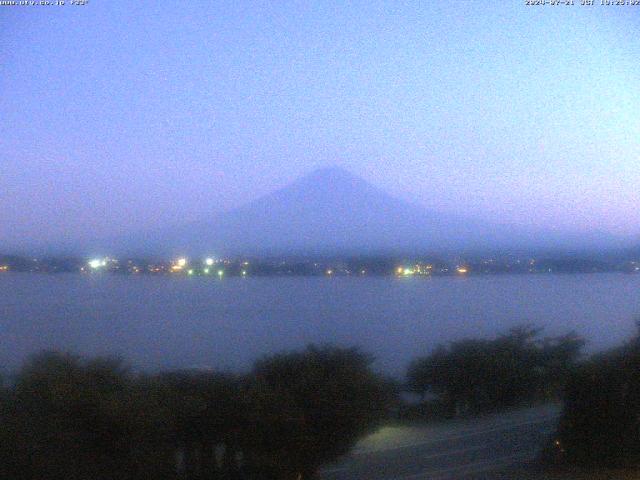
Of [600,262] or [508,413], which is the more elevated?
[600,262]

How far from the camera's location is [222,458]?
8.52 meters

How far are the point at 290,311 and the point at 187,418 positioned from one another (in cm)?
1402

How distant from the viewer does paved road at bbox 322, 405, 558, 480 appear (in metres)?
9.90

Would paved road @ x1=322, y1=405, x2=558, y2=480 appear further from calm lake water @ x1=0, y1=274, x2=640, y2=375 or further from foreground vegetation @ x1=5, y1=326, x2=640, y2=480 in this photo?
calm lake water @ x1=0, y1=274, x2=640, y2=375

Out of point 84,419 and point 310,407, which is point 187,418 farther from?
point 310,407

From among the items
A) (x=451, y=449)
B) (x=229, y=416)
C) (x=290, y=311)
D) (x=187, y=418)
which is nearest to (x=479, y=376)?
(x=451, y=449)

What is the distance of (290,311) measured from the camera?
72.6ft

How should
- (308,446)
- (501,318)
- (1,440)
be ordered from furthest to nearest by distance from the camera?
(501,318) → (308,446) → (1,440)

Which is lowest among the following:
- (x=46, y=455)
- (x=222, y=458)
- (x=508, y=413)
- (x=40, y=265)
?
(x=508, y=413)

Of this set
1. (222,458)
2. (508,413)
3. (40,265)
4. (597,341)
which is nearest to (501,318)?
(597,341)

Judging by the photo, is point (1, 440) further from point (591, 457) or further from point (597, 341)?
point (597, 341)

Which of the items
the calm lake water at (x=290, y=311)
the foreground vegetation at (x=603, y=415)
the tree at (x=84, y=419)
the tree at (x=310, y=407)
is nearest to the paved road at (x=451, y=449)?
the foreground vegetation at (x=603, y=415)

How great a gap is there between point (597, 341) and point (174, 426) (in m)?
13.3

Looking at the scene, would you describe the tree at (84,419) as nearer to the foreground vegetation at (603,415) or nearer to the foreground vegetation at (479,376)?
the foreground vegetation at (603,415)
